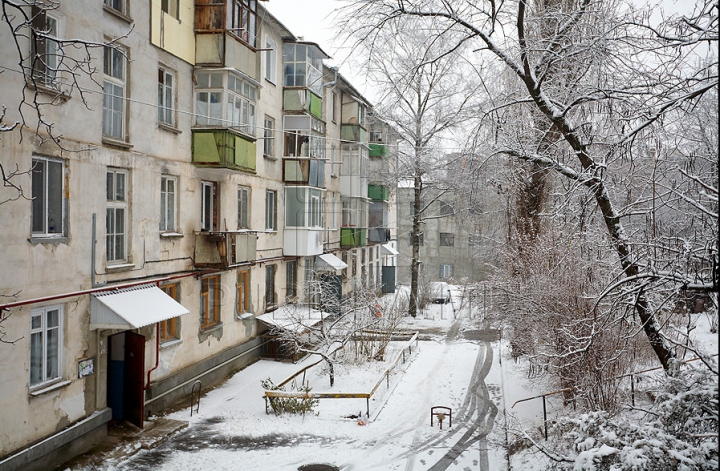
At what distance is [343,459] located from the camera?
11.7 meters

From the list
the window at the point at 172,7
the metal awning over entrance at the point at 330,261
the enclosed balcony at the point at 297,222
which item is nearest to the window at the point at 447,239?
the metal awning over entrance at the point at 330,261

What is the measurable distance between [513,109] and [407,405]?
800cm

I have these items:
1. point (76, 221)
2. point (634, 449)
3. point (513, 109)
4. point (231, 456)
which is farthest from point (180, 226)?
point (634, 449)

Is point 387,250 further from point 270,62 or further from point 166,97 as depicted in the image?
point 166,97

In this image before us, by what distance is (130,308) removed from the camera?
12617 mm

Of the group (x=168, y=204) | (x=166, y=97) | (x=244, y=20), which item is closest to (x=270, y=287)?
(x=168, y=204)

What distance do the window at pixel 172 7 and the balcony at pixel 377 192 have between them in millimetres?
20659

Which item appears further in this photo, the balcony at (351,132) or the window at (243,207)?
the balcony at (351,132)

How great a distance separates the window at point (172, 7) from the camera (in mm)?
15047

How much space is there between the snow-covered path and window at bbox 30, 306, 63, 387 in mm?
2227

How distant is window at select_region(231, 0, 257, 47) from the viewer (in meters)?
17.1

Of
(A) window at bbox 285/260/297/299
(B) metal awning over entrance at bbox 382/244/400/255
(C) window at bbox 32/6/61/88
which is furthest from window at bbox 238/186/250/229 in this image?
(B) metal awning over entrance at bbox 382/244/400/255

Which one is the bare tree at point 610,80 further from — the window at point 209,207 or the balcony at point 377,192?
the balcony at point 377,192

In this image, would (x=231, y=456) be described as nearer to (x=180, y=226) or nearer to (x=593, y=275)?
(x=180, y=226)
